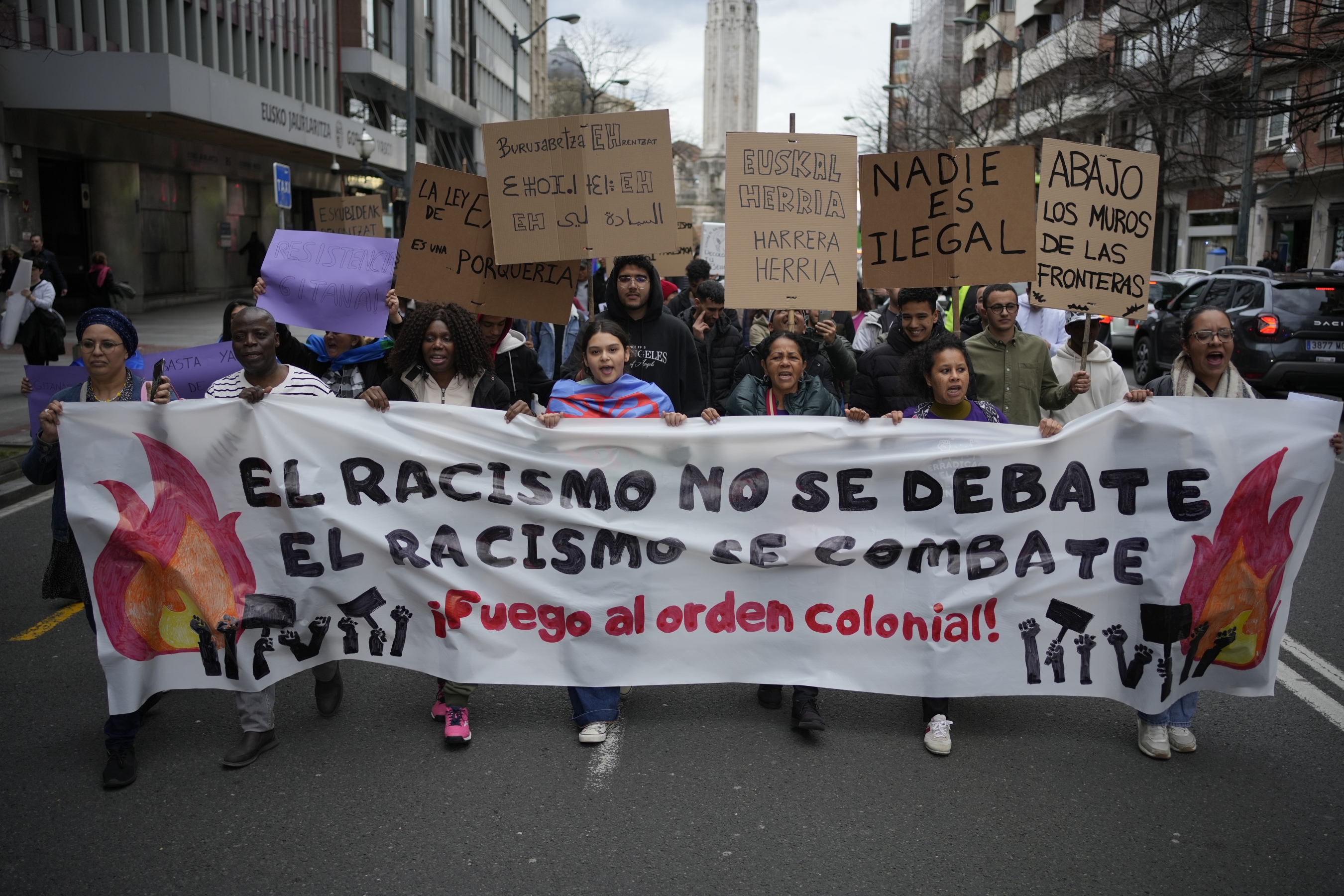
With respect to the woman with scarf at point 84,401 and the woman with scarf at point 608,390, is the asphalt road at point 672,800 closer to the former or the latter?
the woman with scarf at point 84,401

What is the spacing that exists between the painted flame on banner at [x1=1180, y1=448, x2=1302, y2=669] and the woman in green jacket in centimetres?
154

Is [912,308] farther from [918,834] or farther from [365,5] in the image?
[365,5]

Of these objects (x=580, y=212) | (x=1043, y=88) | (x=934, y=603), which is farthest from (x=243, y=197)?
(x=934, y=603)

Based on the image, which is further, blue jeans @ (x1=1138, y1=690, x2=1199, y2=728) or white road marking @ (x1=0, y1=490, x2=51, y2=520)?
white road marking @ (x1=0, y1=490, x2=51, y2=520)

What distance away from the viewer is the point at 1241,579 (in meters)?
4.36

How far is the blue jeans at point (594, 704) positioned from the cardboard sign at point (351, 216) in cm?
476

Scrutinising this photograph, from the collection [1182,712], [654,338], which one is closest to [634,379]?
[654,338]

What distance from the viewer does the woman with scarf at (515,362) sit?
237 inches

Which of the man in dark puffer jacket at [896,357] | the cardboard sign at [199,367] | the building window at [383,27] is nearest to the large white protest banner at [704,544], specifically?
the man in dark puffer jacket at [896,357]

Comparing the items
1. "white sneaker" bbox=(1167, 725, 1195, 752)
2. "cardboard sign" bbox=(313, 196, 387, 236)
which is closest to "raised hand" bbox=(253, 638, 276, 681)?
"white sneaker" bbox=(1167, 725, 1195, 752)

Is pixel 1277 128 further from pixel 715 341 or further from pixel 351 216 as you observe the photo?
pixel 351 216

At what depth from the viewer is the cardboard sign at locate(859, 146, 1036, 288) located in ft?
17.4

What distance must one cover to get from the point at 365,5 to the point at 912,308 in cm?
3836

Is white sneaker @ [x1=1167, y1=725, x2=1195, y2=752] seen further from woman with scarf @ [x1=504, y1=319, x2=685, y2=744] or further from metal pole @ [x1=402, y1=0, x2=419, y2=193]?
metal pole @ [x1=402, y1=0, x2=419, y2=193]
